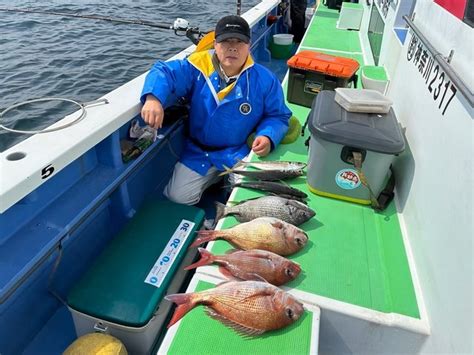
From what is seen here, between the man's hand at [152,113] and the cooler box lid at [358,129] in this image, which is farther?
the man's hand at [152,113]

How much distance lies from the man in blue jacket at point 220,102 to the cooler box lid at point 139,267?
614 millimetres

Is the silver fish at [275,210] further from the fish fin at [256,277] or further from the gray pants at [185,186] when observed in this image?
the gray pants at [185,186]

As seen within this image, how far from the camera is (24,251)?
202 cm

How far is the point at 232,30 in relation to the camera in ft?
9.27

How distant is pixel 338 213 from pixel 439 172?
2.33 ft

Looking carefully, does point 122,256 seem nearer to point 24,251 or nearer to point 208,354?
point 24,251

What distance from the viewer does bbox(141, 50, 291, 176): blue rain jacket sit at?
299cm

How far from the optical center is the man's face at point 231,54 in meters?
2.91

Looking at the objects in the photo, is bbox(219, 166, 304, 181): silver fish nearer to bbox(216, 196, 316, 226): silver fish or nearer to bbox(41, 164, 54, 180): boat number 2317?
bbox(216, 196, 316, 226): silver fish

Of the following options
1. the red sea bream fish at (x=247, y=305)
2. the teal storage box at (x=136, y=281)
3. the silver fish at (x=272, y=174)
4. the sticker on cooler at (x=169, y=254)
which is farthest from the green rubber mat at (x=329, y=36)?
the red sea bream fish at (x=247, y=305)

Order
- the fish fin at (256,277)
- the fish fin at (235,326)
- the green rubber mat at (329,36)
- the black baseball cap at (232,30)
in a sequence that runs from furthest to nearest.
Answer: the green rubber mat at (329,36)
the black baseball cap at (232,30)
the fish fin at (256,277)
the fish fin at (235,326)

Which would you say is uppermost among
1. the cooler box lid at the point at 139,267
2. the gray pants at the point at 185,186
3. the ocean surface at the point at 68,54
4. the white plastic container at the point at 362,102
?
the white plastic container at the point at 362,102

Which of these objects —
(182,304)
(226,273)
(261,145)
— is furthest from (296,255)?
(261,145)

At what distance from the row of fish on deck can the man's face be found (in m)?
1.03
